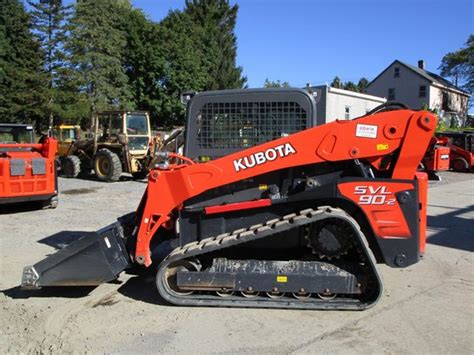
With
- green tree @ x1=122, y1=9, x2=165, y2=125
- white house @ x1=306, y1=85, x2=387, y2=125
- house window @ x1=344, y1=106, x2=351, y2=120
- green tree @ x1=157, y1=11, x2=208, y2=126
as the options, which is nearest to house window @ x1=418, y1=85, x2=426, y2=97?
green tree @ x1=157, y1=11, x2=208, y2=126

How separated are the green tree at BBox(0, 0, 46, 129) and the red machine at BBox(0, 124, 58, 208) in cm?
2795

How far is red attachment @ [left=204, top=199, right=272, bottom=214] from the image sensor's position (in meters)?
4.46

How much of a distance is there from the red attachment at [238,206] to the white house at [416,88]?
4708 cm

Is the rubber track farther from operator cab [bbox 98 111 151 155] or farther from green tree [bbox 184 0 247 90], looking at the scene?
green tree [bbox 184 0 247 90]

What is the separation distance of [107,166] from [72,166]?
181cm

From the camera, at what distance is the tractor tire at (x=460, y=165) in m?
21.1

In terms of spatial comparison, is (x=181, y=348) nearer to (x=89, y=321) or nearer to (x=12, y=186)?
(x=89, y=321)

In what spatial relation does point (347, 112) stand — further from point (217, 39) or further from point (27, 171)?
point (217, 39)

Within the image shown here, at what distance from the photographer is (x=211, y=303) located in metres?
4.41

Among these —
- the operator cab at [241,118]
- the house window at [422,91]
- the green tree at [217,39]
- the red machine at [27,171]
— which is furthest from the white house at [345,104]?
the house window at [422,91]

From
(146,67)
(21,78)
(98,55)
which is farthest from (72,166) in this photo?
(146,67)

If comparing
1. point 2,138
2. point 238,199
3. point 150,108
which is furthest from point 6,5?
point 238,199

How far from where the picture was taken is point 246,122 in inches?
199

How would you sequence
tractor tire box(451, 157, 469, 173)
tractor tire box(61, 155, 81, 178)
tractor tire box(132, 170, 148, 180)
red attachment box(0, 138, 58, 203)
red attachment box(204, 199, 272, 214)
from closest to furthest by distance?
red attachment box(204, 199, 272, 214)
red attachment box(0, 138, 58, 203)
tractor tire box(132, 170, 148, 180)
tractor tire box(61, 155, 81, 178)
tractor tire box(451, 157, 469, 173)
